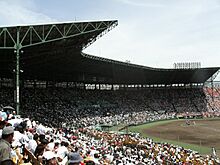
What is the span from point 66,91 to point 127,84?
649 inches

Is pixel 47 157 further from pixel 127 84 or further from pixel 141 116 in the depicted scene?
pixel 127 84

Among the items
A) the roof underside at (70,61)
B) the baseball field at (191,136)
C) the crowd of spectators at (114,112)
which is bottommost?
the baseball field at (191,136)

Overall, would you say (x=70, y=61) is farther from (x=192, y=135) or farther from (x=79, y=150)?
(x=79, y=150)

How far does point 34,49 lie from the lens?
2889 cm

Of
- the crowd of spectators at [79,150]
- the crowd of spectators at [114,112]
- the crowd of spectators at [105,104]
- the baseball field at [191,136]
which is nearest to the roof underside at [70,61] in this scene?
the crowd of spectators at [105,104]

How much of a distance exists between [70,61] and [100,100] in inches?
565

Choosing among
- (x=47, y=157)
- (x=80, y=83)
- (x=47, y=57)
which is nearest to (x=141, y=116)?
(x=80, y=83)

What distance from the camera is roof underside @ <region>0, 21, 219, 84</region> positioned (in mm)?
25984

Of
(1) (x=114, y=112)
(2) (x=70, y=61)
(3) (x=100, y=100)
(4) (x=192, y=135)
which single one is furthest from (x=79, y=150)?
(3) (x=100, y=100)

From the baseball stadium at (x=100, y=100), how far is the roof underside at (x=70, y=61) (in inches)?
3.8

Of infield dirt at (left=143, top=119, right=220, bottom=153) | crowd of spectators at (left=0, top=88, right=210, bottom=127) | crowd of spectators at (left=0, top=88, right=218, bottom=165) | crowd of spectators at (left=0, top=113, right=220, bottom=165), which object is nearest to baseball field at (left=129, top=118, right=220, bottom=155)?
infield dirt at (left=143, top=119, right=220, bottom=153)

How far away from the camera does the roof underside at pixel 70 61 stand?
85.3 feet

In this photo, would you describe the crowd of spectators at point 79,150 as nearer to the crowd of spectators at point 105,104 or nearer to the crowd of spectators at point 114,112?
the crowd of spectators at point 114,112

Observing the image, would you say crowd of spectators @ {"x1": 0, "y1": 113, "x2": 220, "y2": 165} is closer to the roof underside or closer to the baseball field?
the baseball field
